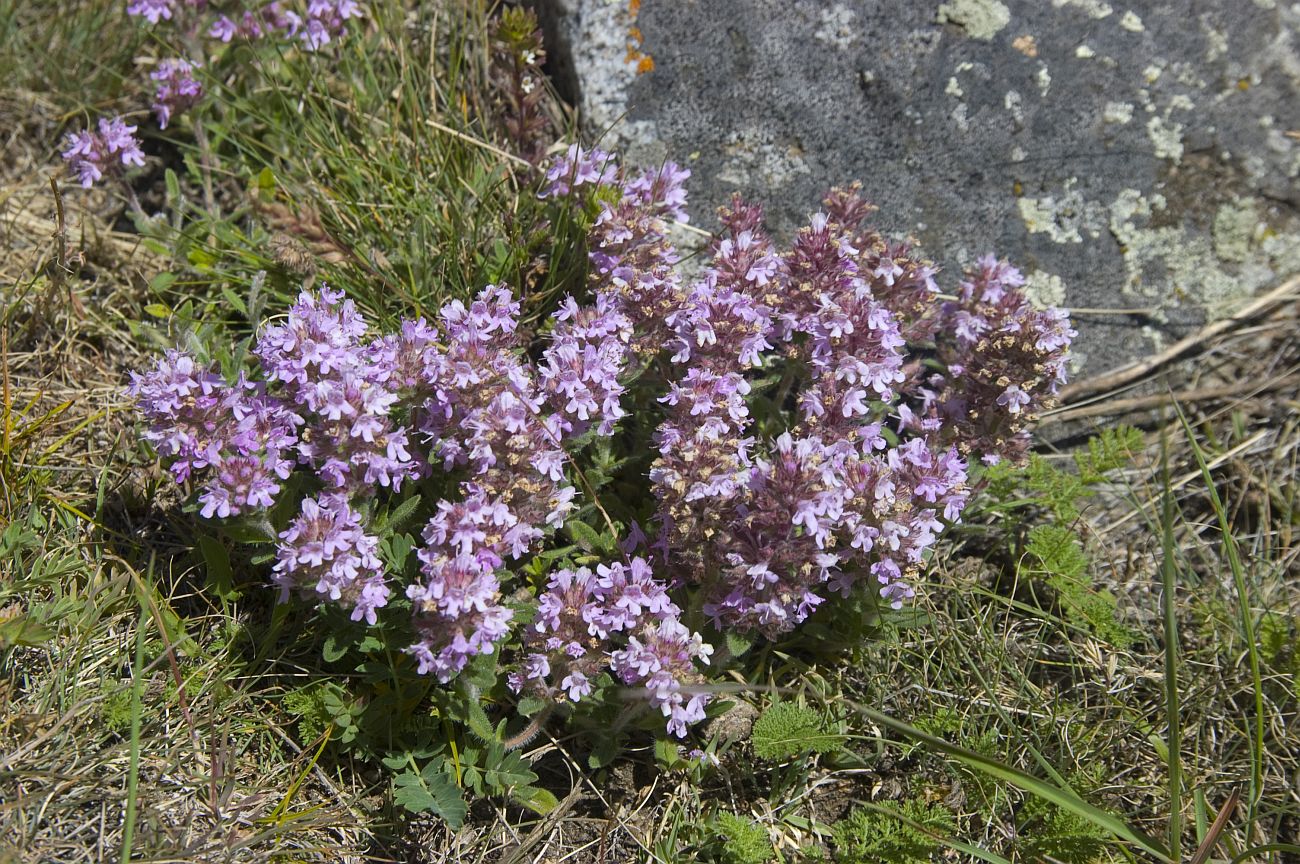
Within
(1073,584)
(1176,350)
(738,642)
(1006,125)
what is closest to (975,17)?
(1006,125)

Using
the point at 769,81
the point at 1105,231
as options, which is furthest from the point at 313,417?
the point at 1105,231

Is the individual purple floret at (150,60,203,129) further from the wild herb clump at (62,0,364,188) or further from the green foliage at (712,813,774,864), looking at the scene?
the green foliage at (712,813,774,864)

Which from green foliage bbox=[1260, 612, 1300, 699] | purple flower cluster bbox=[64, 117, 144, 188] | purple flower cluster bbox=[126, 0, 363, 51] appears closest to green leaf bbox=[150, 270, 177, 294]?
purple flower cluster bbox=[64, 117, 144, 188]

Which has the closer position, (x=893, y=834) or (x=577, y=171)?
(x=893, y=834)

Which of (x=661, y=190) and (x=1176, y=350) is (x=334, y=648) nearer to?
(x=661, y=190)

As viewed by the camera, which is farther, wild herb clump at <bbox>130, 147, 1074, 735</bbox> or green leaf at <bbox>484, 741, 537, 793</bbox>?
green leaf at <bbox>484, 741, 537, 793</bbox>

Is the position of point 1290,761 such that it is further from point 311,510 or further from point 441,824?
point 311,510

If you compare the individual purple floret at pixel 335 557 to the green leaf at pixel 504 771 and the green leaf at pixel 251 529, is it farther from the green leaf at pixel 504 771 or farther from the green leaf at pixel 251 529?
the green leaf at pixel 504 771
